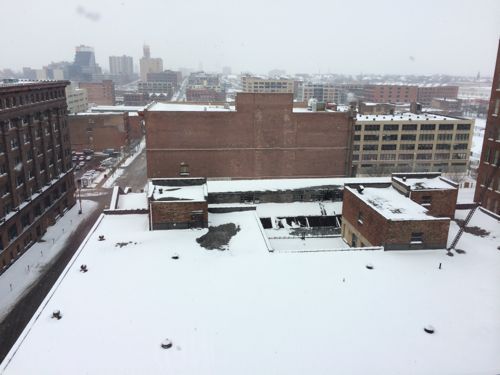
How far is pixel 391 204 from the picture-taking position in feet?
105

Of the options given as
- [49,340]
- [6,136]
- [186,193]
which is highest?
[6,136]

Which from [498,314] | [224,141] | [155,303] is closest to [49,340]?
[155,303]

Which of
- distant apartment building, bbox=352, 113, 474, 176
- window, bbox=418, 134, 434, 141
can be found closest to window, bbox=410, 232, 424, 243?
distant apartment building, bbox=352, 113, 474, 176

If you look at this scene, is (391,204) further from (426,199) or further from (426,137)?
(426,137)

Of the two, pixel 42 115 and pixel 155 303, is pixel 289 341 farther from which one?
pixel 42 115

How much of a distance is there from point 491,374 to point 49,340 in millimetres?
19166

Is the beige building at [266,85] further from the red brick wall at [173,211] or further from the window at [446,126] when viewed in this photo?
the red brick wall at [173,211]

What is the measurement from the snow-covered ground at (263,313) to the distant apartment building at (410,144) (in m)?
48.3

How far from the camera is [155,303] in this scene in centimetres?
2162

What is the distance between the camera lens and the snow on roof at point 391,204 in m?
29.1

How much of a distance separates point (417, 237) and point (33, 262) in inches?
1428

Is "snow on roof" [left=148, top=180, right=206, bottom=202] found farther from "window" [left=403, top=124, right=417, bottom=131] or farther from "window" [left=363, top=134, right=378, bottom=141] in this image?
"window" [left=403, top=124, right=417, bottom=131]

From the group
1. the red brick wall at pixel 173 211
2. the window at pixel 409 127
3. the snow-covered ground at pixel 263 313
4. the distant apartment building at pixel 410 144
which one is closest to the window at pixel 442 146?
the distant apartment building at pixel 410 144

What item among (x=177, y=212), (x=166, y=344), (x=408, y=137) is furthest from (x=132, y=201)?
(x=408, y=137)
